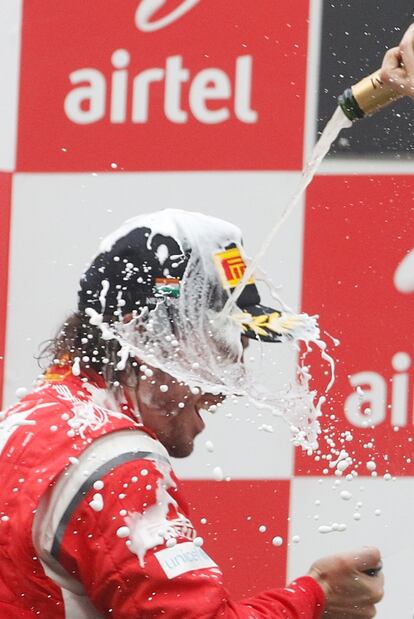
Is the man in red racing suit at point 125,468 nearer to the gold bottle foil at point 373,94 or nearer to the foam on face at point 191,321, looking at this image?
the foam on face at point 191,321

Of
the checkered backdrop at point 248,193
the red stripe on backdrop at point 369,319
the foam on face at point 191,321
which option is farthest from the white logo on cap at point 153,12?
the foam on face at point 191,321

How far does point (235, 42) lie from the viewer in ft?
6.80

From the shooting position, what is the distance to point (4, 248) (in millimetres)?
2145

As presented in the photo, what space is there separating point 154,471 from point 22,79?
3.44 feet

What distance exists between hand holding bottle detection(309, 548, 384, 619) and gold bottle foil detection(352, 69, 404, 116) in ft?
1.74

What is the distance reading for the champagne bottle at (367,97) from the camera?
53.6 inches

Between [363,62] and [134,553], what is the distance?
3.28 feet

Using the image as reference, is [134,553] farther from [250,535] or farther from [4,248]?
[4,248]

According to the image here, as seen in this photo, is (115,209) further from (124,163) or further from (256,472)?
(256,472)

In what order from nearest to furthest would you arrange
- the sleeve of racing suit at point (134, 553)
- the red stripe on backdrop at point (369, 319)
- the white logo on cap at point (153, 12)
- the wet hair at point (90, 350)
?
the sleeve of racing suit at point (134, 553)
the wet hair at point (90, 350)
the red stripe on backdrop at point (369, 319)
the white logo on cap at point (153, 12)

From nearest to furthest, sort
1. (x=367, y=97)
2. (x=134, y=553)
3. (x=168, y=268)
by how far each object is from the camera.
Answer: (x=134, y=553)
(x=367, y=97)
(x=168, y=268)

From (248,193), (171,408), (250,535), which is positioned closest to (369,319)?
(248,193)

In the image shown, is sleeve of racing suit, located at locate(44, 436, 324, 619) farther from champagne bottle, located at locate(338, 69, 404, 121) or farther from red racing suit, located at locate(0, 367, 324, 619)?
champagne bottle, located at locate(338, 69, 404, 121)

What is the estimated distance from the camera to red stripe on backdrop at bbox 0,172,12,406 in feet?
6.97
